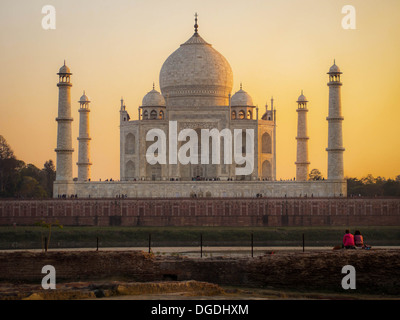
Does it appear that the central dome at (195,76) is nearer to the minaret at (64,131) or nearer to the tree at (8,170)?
the minaret at (64,131)

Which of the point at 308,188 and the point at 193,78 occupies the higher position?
the point at 193,78

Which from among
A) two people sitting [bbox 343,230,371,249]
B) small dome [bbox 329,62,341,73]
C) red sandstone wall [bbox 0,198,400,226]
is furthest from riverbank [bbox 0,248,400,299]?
small dome [bbox 329,62,341,73]

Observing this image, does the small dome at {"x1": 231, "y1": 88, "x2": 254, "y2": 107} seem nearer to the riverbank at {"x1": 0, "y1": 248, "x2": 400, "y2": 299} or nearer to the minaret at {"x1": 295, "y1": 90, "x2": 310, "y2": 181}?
the minaret at {"x1": 295, "y1": 90, "x2": 310, "y2": 181}

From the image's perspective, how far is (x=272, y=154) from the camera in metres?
51.0

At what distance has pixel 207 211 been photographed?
137 ft

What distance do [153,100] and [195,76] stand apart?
3.05m

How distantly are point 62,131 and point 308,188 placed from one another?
13.3m

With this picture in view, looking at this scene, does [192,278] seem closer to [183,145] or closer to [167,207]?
[167,207]

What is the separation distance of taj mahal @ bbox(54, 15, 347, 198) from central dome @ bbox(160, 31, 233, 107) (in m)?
0.06

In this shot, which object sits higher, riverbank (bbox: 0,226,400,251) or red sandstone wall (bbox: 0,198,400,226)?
red sandstone wall (bbox: 0,198,400,226)

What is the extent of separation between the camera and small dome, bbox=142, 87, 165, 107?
51156 millimetres

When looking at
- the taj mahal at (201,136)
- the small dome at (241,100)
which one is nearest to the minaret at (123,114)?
the taj mahal at (201,136)
